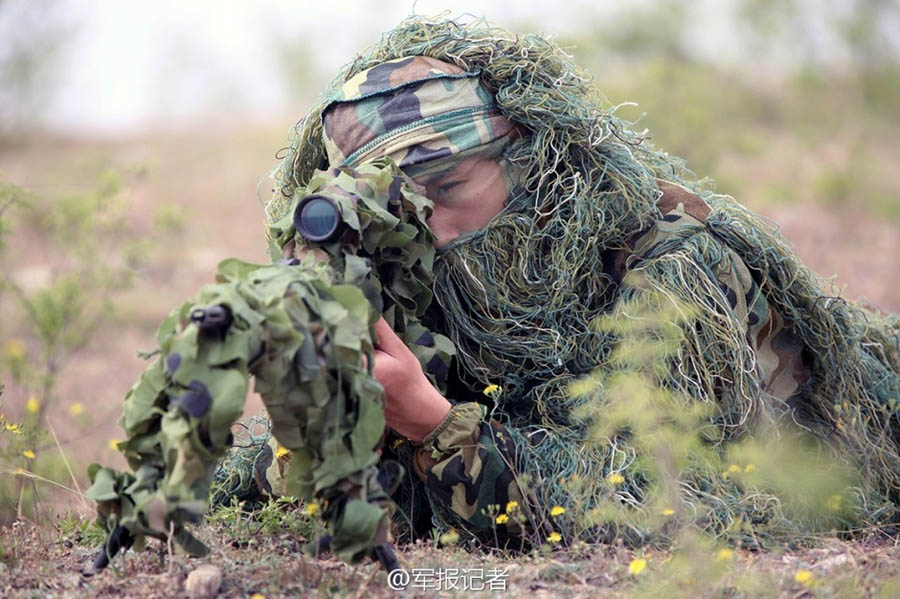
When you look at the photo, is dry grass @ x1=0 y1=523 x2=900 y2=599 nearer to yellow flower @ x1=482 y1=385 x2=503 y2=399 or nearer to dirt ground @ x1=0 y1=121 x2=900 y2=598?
dirt ground @ x1=0 y1=121 x2=900 y2=598

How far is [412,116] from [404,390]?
722 mm

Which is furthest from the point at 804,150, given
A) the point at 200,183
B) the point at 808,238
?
the point at 200,183

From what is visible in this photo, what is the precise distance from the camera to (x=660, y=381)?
2.56 meters

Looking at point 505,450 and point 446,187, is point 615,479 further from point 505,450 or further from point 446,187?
point 446,187

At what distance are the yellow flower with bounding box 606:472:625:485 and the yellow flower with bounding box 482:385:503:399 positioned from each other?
1.13 feet

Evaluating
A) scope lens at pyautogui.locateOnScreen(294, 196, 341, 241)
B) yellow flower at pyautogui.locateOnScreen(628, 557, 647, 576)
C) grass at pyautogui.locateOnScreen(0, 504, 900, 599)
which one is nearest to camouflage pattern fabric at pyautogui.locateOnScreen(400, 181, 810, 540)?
grass at pyautogui.locateOnScreen(0, 504, 900, 599)

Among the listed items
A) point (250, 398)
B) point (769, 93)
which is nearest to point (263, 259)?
point (250, 398)

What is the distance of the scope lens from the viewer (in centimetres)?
215

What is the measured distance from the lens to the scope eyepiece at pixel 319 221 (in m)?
2.15

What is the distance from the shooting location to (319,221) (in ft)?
7.09

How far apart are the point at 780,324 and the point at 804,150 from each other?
7.77 meters

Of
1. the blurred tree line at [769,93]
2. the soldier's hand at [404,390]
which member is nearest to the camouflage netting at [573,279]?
the soldier's hand at [404,390]

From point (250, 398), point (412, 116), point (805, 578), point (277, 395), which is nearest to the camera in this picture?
point (277, 395)

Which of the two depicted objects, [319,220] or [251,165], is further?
[251,165]
